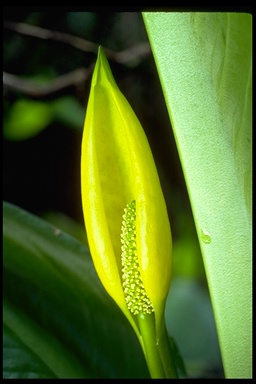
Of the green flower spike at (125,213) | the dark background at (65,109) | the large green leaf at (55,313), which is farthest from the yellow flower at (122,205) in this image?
the dark background at (65,109)

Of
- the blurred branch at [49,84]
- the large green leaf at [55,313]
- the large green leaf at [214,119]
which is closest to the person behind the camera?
the large green leaf at [214,119]

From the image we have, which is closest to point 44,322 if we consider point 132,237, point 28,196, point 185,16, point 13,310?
point 13,310

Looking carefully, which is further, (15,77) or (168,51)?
(15,77)

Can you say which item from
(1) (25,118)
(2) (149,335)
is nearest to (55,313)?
(2) (149,335)

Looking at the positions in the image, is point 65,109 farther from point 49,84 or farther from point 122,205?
point 122,205

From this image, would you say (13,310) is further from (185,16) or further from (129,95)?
(129,95)

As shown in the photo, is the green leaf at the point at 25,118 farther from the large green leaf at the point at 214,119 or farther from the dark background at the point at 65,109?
the large green leaf at the point at 214,119
